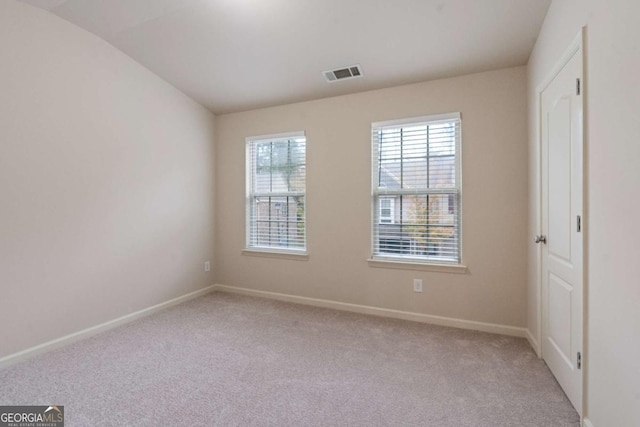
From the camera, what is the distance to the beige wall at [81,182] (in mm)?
2307

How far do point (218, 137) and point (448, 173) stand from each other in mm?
3021

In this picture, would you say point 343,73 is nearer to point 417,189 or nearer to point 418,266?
point 417,189

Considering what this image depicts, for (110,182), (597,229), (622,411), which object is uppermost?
(110,182)

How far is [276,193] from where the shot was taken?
3871 mm

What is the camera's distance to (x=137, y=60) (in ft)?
10.3

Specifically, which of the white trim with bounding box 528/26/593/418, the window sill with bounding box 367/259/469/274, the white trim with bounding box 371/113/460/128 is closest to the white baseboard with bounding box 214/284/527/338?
the white trim with bounding box 528/26/593/418

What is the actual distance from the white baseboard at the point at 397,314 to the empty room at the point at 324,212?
0.02 metres

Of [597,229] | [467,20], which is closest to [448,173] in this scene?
[467,20]

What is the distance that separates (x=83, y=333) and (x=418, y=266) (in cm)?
321

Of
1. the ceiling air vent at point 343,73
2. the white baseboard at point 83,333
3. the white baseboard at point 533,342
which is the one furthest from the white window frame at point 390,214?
the white baseboard at point 83,333

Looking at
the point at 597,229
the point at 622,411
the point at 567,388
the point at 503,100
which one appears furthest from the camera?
the point at 503,100

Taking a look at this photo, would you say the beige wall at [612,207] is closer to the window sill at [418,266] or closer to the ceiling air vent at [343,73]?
A: the window sill at [418,266]

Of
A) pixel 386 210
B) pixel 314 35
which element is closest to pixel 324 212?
pixel 386 210

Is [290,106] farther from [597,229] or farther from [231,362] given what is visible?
[597,229]
